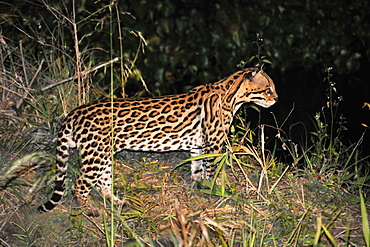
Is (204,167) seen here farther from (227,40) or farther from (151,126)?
(227,40)

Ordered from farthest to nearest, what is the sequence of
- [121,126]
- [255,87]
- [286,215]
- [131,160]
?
[131,160] < [255,87] < [121,126] < [286,215]

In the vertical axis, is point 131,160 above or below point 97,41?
below

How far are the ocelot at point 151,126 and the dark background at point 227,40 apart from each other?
350 centimetres

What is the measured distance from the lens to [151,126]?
514cm

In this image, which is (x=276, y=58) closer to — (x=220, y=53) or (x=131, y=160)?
(x=220, y=53)

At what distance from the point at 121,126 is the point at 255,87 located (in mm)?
1206

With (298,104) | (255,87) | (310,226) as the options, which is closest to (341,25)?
(298,104)

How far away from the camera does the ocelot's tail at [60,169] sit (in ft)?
16.2

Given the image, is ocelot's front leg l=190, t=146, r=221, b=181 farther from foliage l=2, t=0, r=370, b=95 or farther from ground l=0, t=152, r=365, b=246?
foliage l=2, t=0, r=370, b=95

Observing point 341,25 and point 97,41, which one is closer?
point 97,41

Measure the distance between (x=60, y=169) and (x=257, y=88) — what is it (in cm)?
176

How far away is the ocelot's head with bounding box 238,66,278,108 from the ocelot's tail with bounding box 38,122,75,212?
1.50m

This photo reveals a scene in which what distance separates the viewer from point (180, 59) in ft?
31.9

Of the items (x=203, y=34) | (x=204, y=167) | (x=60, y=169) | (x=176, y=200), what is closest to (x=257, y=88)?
(x=204, y=167)
